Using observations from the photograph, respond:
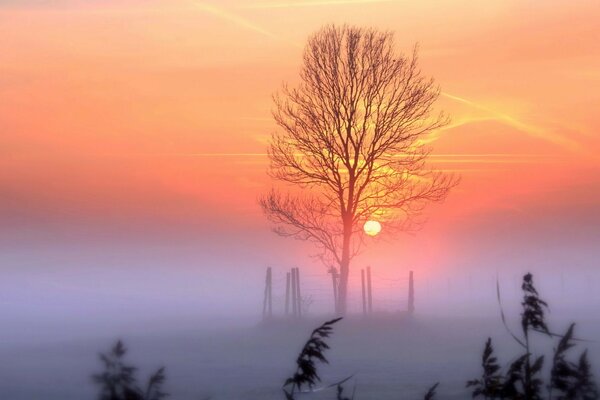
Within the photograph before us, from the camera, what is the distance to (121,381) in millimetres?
7398

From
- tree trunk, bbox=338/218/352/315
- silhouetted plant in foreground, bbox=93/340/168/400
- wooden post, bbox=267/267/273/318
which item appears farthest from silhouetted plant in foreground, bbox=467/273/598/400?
wooden post, bbox=267/267/273/318

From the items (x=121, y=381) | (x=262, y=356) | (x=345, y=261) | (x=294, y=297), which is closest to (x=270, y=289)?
(x=294, y=297)

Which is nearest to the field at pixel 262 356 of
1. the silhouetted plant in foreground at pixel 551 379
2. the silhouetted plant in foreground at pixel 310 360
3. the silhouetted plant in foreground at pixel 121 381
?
the silhouetted plant in foreground at pixel 121 381

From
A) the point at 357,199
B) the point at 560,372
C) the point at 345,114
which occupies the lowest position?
the point at 560,372

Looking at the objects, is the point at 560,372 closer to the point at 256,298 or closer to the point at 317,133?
the point at 317,133

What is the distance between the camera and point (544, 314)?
7203mm

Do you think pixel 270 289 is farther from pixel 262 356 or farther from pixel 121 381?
pixel 121 381

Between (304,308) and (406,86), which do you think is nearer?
(406,86)

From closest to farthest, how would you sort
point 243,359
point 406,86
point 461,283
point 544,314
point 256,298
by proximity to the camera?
1. point 544,314
2. point 243,359
3. point 406,86
4. point 256,298
5. point 461,283

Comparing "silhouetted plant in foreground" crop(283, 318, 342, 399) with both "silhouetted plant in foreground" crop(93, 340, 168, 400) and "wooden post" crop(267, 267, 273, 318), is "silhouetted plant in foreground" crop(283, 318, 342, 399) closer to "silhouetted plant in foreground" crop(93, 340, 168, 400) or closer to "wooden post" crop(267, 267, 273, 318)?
"silhouetted plant in foreground" crop(93, 340, 168, 400)

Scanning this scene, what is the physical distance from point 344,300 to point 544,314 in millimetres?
27088

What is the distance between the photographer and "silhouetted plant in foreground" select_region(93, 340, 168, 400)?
23.9ft

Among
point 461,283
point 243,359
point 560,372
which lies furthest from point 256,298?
point 560,372

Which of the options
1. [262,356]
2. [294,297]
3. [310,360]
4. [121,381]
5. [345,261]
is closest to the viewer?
[310,360]
